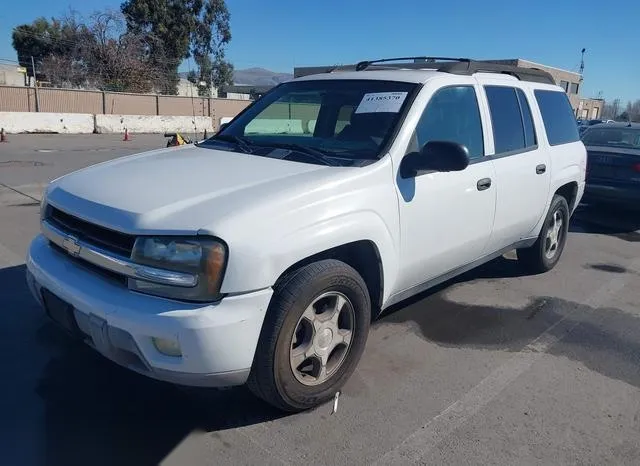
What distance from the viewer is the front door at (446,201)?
133 inches

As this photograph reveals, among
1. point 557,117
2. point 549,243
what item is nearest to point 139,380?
point 549,243

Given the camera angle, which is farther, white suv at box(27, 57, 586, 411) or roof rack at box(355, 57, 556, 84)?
roof rack at box(355, 57, 556, 84)

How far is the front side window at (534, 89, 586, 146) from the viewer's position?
504 cm

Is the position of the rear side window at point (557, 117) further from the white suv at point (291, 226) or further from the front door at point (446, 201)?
the front door at point (446, 201)

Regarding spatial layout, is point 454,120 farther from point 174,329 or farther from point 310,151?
point 174,329

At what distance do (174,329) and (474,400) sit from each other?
6.09ft

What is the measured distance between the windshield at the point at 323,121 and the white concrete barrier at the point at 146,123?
24558mm

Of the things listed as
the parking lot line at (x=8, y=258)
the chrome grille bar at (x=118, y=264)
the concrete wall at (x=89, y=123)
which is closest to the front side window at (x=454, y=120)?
the chrome grille bar at (x=118, y=264)

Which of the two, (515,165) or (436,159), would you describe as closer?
(436,159)

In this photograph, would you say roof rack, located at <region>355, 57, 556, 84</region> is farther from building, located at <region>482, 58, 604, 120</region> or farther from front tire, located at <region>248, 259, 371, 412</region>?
building, located at <region>482, 58, 604, 120</region>

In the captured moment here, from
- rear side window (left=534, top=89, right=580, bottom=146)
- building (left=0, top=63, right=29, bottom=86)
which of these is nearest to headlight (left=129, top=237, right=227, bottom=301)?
rear side window (left=534, top=89, right=580, bottom=146)

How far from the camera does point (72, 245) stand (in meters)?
2.80

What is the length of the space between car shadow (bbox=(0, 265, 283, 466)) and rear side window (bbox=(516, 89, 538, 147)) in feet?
10.6

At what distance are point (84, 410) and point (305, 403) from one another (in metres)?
1.21
